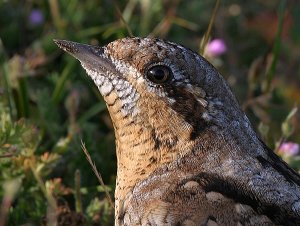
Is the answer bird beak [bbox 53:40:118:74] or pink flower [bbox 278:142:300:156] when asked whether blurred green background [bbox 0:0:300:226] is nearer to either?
pink flower [bbox 278:142:300:156]

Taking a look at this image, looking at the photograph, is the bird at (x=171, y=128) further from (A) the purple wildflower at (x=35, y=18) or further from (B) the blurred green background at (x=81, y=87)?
(A) the purple wildflower at (x=35, y=18)

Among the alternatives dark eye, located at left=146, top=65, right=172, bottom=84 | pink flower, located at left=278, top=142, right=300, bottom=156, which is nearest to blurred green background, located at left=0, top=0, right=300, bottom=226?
pink flower, located at left=278, top=142, right=300, bottom=156

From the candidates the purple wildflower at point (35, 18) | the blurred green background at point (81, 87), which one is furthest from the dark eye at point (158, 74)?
the purple wildflower at point (35, 18)

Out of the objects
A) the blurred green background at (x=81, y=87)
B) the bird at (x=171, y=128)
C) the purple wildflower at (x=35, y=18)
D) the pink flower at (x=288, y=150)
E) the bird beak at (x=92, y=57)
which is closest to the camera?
the bird at (x=171, y=128)

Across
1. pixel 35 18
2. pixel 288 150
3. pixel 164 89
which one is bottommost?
pixel 288 150

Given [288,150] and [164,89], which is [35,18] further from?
[164,89]

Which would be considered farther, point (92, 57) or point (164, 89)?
point (92, 57)

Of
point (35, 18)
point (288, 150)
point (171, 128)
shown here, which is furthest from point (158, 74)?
point (35, 18)
